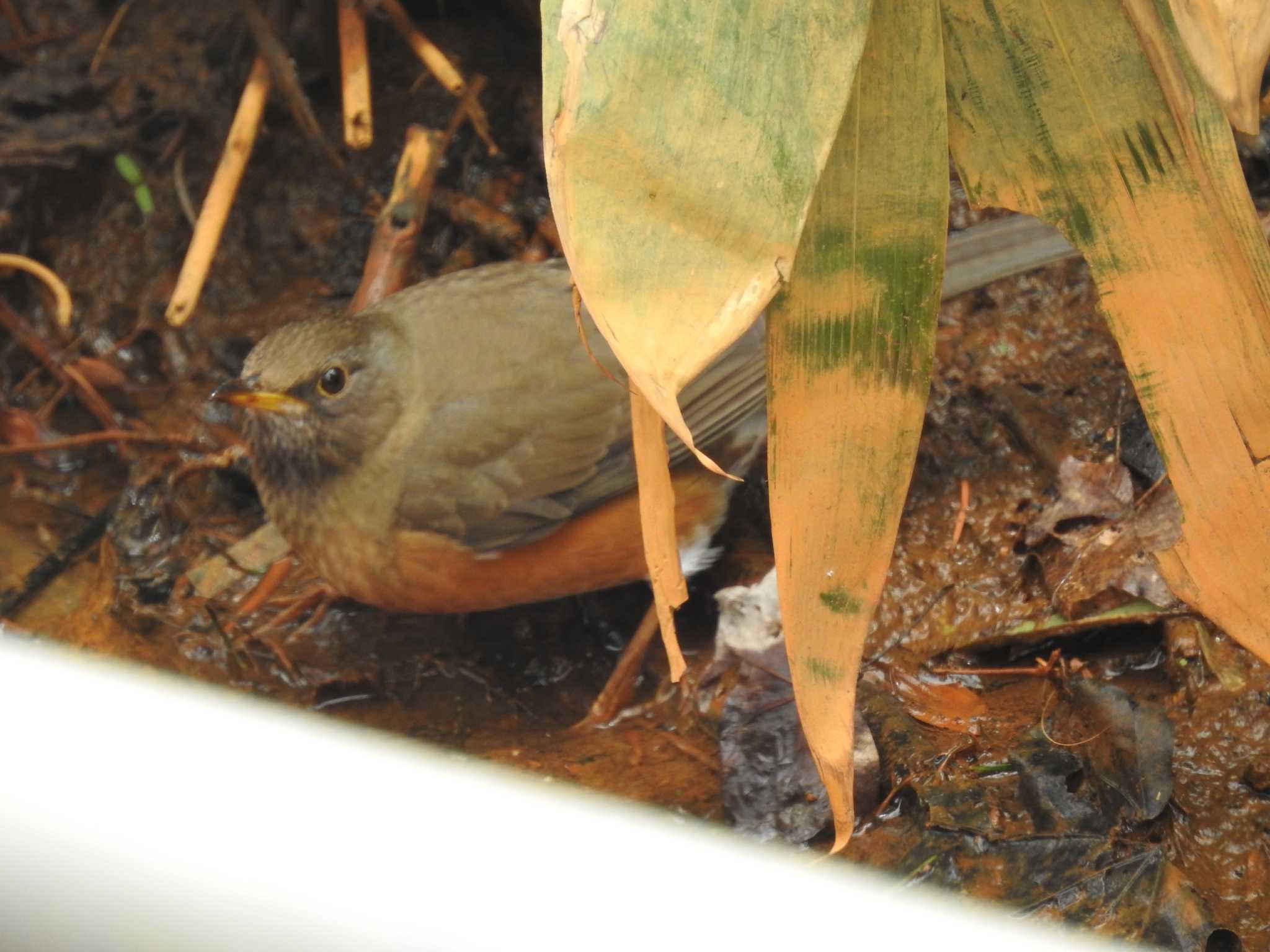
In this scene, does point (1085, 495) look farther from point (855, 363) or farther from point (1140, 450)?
point (855, 363)

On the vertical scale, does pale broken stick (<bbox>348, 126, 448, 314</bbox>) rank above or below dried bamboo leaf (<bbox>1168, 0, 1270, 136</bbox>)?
below

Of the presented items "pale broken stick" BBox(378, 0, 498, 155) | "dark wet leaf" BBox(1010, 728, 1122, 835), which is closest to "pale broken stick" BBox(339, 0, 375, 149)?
"pale broken stick" BBox(378, 0, 498, 155)

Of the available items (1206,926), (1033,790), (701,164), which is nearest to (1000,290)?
(1033,790)

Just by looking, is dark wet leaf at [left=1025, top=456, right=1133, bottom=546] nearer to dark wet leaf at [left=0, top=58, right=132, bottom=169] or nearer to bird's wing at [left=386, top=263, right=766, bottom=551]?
bird's wing at [left=386, top=263, right=766, bottom=551]

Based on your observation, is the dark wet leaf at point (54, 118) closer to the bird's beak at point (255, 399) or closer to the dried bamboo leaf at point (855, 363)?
the bird's beak at point (255, 399)

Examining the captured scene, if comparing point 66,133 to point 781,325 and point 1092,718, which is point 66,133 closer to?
point 781,325

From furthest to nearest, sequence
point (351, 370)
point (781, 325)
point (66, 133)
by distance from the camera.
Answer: point (66, 133)
point (351, 370)
point (781, 325)
